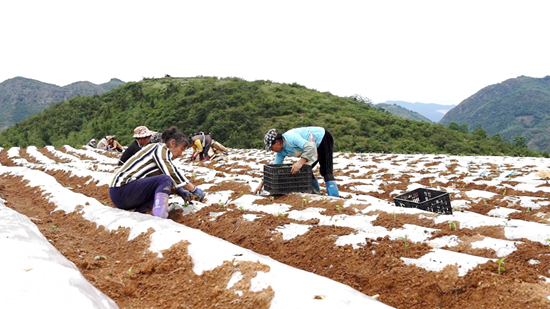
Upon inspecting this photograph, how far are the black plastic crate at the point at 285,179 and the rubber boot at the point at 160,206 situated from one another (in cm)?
145

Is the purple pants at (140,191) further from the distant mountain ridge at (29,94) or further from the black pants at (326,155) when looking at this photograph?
the distant mountain ridge at (29,94)

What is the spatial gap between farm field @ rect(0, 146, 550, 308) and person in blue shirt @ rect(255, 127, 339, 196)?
0.57 meters

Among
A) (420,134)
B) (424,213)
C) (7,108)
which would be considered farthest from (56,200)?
(7,108)

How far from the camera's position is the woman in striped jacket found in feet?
14.4

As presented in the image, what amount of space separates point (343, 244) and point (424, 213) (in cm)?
110

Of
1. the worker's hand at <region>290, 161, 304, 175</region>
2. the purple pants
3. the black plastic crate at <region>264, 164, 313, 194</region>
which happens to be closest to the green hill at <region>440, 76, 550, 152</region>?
the black plastic crate at <region>264, 164, 313, 194</region>

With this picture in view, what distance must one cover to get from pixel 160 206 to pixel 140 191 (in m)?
0.38

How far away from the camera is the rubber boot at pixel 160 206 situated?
427 cm

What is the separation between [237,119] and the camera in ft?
97.8

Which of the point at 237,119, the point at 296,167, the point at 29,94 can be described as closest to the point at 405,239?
the point at 296,167

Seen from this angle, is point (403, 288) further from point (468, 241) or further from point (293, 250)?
point (293, 250)

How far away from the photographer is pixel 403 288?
2.62m

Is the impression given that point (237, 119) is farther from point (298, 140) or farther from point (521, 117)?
point (521, 117)

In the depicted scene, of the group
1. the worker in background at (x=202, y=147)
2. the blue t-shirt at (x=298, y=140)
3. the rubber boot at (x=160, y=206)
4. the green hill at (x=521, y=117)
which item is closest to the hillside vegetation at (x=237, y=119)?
the worker in background at (x=202, y=147)
